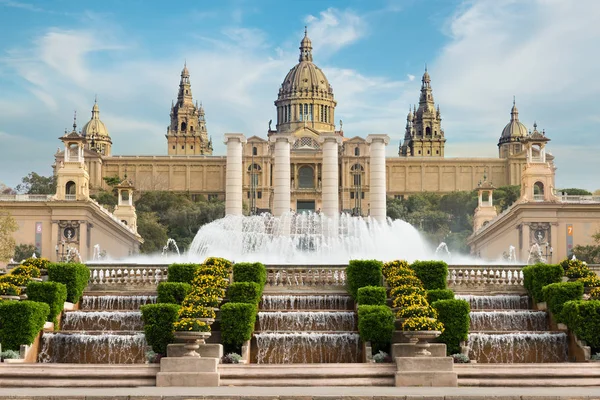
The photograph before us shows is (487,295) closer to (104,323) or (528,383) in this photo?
(528,383)

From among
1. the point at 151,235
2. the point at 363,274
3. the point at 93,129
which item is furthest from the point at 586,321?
the point at 93,129

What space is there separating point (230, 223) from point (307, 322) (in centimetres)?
2883

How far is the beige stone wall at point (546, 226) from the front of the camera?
85.1 meters

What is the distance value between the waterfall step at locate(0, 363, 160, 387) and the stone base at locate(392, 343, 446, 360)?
21.8 ft

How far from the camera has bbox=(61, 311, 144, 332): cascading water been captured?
110 feet

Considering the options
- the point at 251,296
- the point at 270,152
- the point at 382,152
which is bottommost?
the point at 251,296

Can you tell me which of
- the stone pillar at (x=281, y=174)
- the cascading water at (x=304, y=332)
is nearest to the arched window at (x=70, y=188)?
the stone pillar at (x=281, y=174)

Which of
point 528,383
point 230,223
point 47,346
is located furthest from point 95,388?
point 230,223

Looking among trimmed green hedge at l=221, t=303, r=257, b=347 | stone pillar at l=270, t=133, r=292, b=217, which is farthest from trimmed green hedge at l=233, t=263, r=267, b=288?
stone pillar at l=270, t=133, r=292, b=217

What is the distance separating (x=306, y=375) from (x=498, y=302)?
11183 mm

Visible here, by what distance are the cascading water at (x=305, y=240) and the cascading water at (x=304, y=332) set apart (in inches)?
577

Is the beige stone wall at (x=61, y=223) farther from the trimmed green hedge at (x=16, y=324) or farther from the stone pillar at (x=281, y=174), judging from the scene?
the trimmed green hedge at (x=16, y=324)

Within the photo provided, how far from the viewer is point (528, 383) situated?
88.9 ft

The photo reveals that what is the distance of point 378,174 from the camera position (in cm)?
6962
